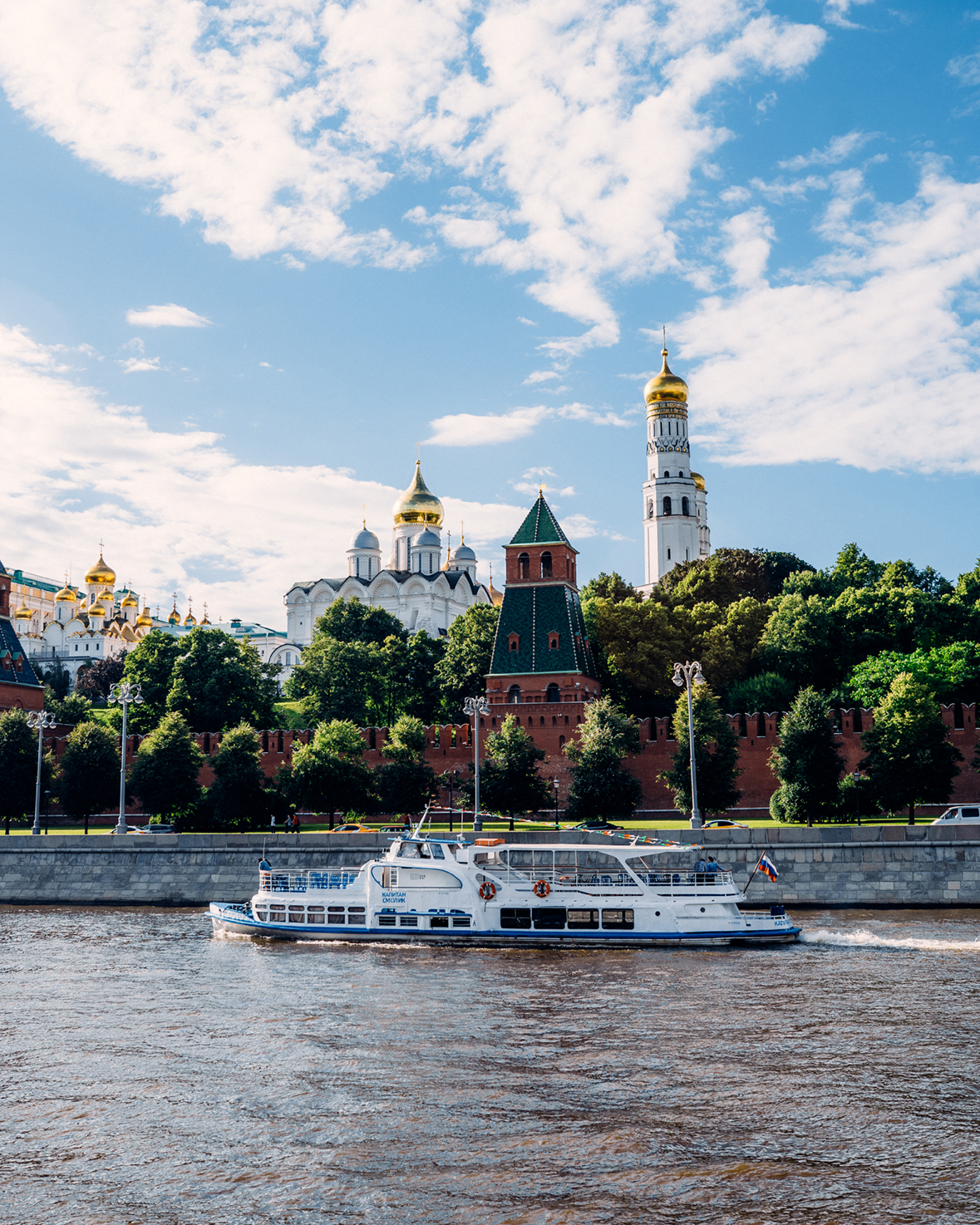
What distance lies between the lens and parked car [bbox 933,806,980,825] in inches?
1638

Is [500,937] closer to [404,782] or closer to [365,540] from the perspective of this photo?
[404,782]

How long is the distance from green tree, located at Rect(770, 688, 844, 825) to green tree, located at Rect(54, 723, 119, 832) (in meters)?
31.1

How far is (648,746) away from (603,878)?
24.0m

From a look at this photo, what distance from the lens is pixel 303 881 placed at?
1638 inches

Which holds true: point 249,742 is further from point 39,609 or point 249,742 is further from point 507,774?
point 39,609

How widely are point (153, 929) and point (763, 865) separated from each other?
59.6 feet

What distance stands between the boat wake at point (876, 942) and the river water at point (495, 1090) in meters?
0.21

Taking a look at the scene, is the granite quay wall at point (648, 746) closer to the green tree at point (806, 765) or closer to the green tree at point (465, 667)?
the green tree at point (806, 765)

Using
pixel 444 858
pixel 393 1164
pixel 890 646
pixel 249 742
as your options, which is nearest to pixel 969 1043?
pixel 393 1164

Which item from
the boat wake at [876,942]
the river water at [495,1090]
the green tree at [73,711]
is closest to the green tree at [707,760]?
the boat wake at [876,942]

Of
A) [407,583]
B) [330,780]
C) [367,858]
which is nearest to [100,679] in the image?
[407,583]

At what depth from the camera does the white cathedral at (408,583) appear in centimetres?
12100

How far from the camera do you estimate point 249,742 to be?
57625 mm

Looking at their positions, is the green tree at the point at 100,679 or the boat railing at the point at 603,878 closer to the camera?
the boat railing at the point at 603,878
